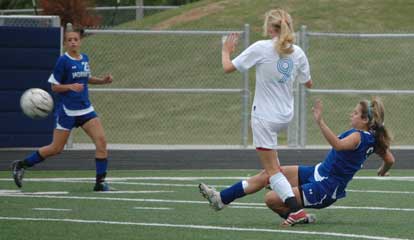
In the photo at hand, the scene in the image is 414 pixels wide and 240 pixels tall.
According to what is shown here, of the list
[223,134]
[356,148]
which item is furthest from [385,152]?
[223,134]

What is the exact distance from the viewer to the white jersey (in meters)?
10.5

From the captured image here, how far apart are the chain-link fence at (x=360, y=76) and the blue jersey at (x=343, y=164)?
12718mm

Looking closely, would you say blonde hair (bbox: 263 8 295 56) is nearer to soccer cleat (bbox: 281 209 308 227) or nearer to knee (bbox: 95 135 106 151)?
soccer cleat (bbox: 281 209 308 227)

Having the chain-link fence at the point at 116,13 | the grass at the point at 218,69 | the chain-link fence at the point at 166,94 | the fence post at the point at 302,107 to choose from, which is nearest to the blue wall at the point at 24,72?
the chain-link fence at the point at 166,94

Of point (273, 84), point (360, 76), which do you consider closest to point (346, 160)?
point (273, 84)

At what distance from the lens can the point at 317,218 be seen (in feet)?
36.4

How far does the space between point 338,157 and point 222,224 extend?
1.18m

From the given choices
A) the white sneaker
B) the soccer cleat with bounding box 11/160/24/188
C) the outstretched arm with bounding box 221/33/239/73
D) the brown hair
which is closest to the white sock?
the white sneaker

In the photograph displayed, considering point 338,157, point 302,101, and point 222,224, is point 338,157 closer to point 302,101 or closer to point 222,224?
point 222,224

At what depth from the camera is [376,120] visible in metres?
10.6

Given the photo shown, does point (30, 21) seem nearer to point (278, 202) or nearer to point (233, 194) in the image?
point (233, 194)

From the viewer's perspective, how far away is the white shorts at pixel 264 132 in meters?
10.4

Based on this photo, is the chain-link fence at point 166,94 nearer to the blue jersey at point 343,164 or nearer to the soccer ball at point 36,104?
the soccer ball at point 36,104

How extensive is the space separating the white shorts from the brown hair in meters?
0.77
